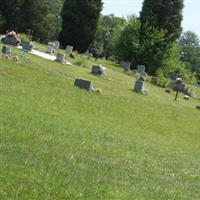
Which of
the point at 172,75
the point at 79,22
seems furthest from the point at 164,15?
the point at 79,22

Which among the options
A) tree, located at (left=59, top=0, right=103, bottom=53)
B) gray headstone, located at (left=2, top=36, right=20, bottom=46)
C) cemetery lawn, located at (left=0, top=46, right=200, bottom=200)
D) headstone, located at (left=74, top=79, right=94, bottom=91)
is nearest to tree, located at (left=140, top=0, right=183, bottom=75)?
tree, located at (left=59, top=0, right=103, bottom=53)

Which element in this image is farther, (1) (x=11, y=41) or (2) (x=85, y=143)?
(1) (x=11, y=41)

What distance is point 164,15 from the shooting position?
5456cm

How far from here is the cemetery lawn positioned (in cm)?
948

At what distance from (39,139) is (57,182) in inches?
137

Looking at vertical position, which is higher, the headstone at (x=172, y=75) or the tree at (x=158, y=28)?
the tree at (x=158, y=28)

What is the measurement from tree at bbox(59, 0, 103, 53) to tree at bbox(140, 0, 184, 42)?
4.62 meters

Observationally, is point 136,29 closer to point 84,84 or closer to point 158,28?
point 158,28

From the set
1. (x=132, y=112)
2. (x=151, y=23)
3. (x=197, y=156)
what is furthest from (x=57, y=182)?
(x=151, y=23)

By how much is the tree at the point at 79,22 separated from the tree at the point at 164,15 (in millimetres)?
4623

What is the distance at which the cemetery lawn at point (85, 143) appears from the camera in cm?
948

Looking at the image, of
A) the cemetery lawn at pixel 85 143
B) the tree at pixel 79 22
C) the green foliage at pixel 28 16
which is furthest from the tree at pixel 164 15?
the cemetery lawn at pixel 85 143

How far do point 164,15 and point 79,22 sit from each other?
26.3 feet

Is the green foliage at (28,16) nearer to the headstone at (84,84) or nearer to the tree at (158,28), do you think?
the tree at (158,28)
